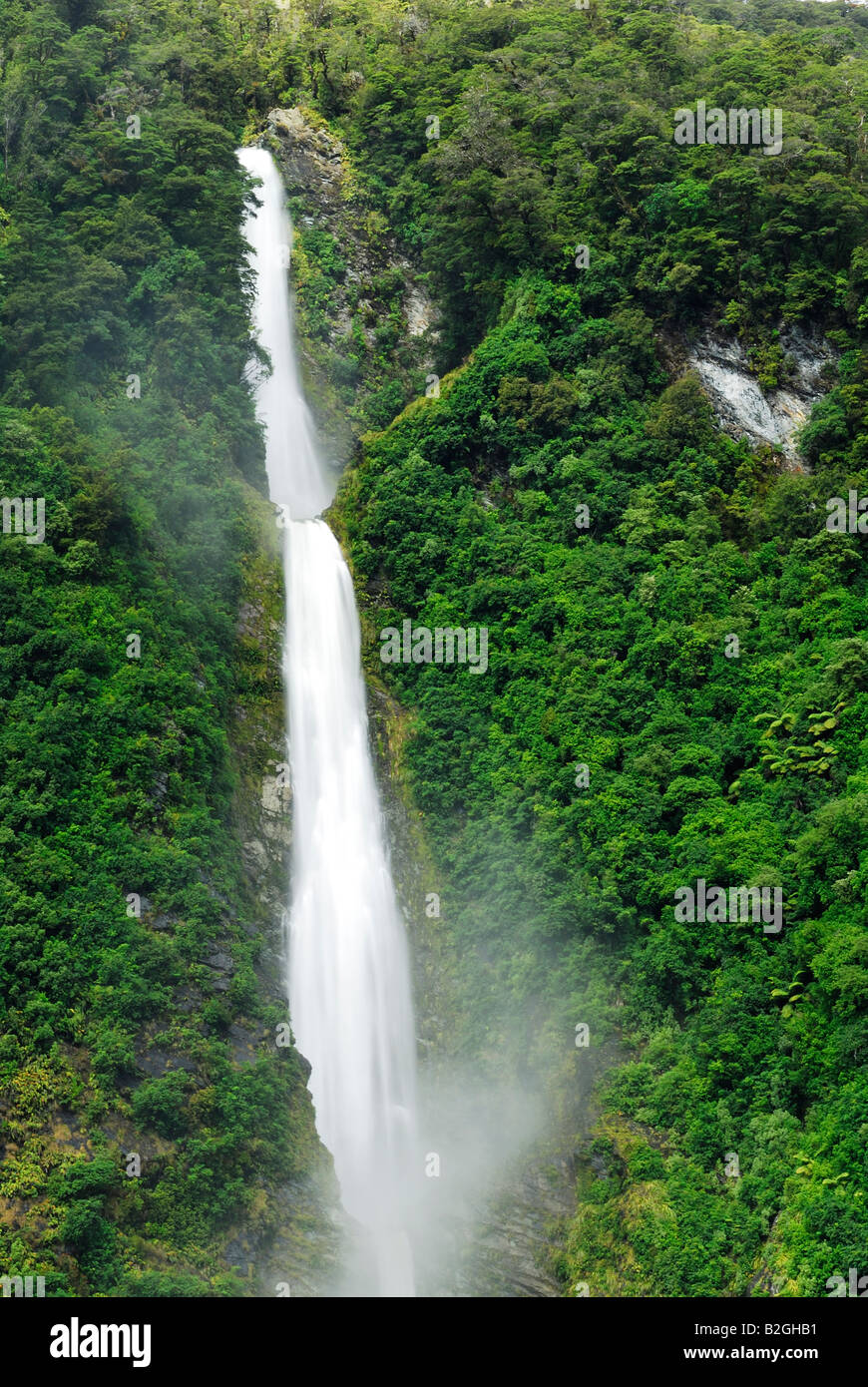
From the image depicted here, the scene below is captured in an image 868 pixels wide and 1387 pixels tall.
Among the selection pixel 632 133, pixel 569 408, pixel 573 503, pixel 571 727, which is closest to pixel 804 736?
pixel 571 727

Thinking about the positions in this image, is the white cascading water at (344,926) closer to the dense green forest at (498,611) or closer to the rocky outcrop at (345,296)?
the dense green forest at (498,611)

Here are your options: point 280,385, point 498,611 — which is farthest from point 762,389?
point 280,385

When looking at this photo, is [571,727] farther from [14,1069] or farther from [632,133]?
[632,133]

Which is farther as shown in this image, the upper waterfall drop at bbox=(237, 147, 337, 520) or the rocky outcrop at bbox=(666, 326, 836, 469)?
the upper waterfall drop at bbox=(237, 147, 337, 520)

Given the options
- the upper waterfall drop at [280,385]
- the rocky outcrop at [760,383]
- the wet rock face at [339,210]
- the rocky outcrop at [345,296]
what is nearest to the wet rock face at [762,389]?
the rocky outcrop at [760,383]

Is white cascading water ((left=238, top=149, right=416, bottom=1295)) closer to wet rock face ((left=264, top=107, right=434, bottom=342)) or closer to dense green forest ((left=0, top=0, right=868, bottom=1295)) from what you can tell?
dense green forest ((left=0, top=0, right=868, bottom=1295))

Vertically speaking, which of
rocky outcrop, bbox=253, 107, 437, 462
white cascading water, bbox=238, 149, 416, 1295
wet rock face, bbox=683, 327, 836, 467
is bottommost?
white cascading water, bbox=238, 149, 416, 1295

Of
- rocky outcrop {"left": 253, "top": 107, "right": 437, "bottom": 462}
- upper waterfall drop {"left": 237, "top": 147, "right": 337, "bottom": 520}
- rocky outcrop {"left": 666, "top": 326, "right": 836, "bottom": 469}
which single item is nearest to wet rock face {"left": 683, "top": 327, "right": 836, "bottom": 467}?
rocky outcrop {"left": 666, "top": 326, "right": 836, "bottom": 469}
